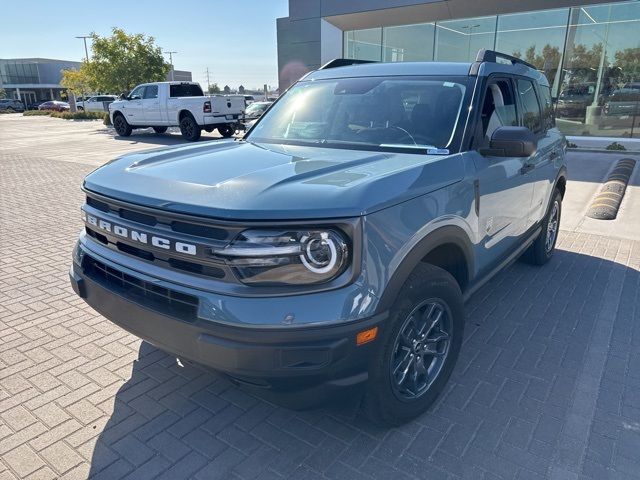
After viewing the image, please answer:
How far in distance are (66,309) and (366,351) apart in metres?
3.06

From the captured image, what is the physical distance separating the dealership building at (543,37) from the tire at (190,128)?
5456 mm

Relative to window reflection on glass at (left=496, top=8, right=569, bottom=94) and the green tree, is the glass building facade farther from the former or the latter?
the green tree

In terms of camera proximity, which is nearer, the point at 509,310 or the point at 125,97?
the point at 509,310

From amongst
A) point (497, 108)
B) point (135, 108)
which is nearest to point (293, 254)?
point (497, 108)

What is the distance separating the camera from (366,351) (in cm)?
202

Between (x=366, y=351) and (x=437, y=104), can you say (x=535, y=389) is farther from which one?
(x=437, y=104)

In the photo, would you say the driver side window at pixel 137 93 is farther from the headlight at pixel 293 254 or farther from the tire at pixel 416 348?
the headlight at pixel 293 254

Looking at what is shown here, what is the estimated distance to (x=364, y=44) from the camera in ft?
63.0

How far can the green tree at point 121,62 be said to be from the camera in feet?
89.5

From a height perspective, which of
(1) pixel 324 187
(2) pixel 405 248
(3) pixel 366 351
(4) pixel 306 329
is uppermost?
(1) pixel 324 187

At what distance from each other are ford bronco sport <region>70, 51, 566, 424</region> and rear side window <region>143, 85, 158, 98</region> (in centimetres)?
1708

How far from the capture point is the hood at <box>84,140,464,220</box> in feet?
6.34

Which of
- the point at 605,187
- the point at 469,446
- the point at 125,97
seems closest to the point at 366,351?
the point at 469,446

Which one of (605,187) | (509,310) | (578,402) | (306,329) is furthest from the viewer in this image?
(605,187)
